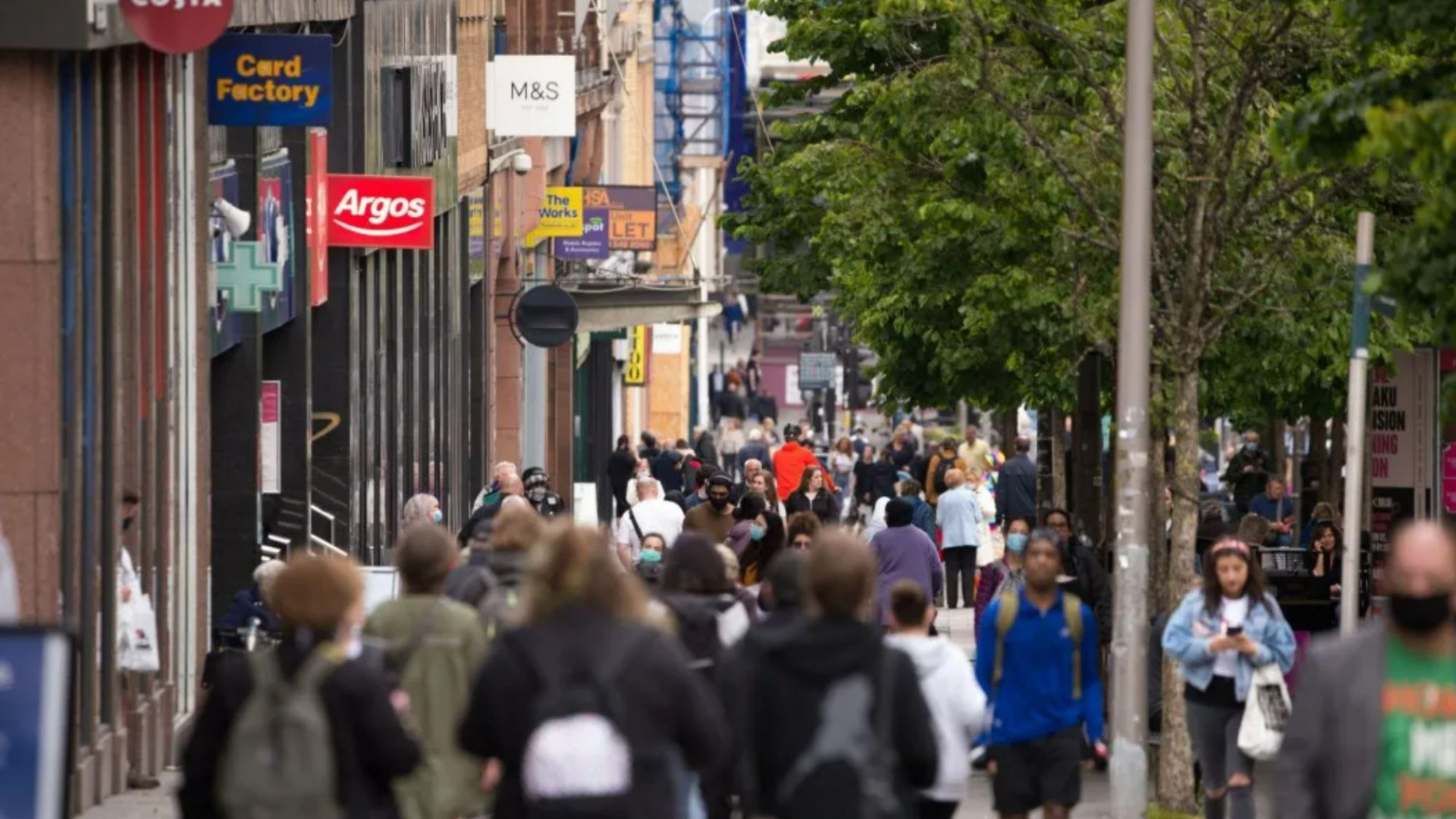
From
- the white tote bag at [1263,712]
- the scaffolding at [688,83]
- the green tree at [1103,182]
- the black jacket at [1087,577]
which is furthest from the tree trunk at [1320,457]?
the scaffolding at [688,83]

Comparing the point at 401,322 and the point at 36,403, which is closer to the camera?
the point at 36,403

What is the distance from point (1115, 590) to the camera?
45.0 ft

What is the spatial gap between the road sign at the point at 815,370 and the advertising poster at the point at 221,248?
48092 mm

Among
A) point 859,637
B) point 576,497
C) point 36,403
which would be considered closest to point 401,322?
point 576,497

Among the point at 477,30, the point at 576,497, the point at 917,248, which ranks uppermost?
the point at 477,30

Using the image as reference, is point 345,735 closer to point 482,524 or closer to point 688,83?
point 482,524

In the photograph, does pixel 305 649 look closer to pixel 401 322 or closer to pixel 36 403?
pixel 36 403

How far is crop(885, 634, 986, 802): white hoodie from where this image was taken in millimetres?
9469

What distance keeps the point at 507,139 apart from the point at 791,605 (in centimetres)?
2808

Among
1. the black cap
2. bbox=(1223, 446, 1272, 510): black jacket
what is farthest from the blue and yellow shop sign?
bbox=(1223, 446, 1272, 510): black jacket

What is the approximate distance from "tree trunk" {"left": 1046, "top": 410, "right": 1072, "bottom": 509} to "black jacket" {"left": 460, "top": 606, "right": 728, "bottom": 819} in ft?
72.2

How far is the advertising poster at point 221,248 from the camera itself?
1869cm

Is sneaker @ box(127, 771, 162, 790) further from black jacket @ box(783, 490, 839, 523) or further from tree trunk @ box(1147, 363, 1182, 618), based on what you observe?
black jacket @ box(783, 490, 839, 523)

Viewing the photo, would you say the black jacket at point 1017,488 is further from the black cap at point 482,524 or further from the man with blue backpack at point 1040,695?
the man with blue backpack at point 1040,695
